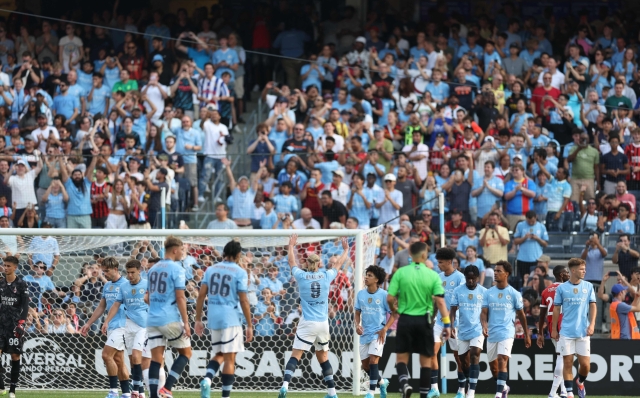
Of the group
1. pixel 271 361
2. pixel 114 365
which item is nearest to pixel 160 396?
pixel 114 365

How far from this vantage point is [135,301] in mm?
13258

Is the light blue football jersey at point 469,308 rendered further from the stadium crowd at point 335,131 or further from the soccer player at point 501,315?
the stadium crowd at point 335,131

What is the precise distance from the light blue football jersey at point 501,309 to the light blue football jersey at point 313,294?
82.6 inches

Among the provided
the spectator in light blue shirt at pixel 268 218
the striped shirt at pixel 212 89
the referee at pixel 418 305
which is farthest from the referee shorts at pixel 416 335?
the striped shirt at pixel 212 89

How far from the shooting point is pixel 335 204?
19.2 metres

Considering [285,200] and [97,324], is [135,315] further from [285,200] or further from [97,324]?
[285,200]

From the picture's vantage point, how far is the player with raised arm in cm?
1322

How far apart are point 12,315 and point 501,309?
21.1ft

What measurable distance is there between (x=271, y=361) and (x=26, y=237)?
408cm

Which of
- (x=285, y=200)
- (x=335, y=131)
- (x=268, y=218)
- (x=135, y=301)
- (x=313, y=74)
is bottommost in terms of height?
(x=135, y=301)

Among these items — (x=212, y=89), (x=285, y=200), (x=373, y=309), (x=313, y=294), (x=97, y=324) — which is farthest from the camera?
(x=212, y=89)

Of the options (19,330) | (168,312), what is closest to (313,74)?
(19,330)

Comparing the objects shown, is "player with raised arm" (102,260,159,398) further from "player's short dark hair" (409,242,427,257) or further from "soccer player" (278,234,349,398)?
"player's short dark hair" (409,242,427,257)

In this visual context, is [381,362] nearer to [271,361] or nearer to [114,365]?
[271,361]
